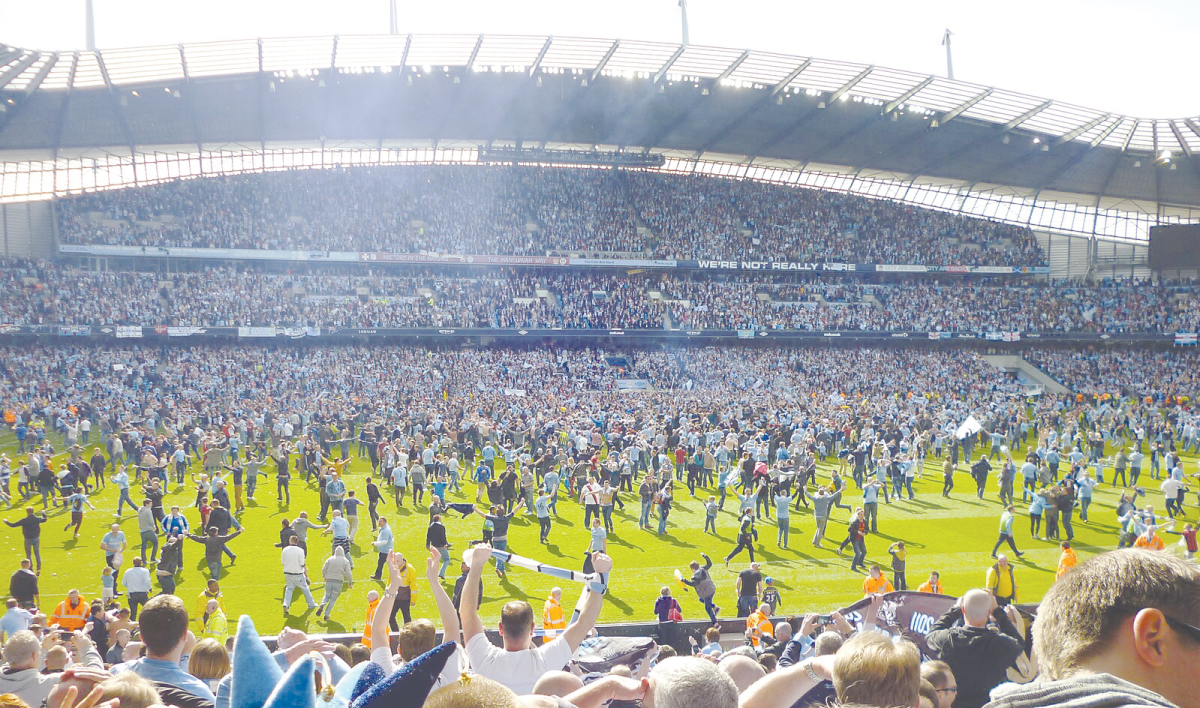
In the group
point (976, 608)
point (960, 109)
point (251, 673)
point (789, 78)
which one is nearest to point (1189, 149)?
point (960, 109)

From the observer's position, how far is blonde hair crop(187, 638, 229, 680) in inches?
182

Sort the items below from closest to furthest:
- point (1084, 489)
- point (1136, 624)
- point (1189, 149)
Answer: point (1136, 624) < point (1084, 489) < point (1189, 149)

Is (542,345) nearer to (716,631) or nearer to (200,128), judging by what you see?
(200,128)

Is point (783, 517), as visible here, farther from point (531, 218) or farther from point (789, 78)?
point (531, 218)

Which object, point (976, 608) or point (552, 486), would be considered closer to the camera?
point (976, 608)

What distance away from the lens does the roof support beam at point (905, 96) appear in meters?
39.2

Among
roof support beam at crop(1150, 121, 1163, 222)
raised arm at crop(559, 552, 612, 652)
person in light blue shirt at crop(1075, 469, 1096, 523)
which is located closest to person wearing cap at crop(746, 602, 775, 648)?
raised arm at crop(559, 552, 612, 652)

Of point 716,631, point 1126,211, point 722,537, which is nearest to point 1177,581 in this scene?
point 716,631

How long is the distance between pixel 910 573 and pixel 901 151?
3845 centimetres

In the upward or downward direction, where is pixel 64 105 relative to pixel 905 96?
downward

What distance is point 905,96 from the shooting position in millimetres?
40812

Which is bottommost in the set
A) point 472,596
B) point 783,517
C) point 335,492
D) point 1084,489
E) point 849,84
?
point 783,517

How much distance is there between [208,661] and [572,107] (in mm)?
41361

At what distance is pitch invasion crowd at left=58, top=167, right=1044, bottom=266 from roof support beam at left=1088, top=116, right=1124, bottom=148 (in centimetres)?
1084
